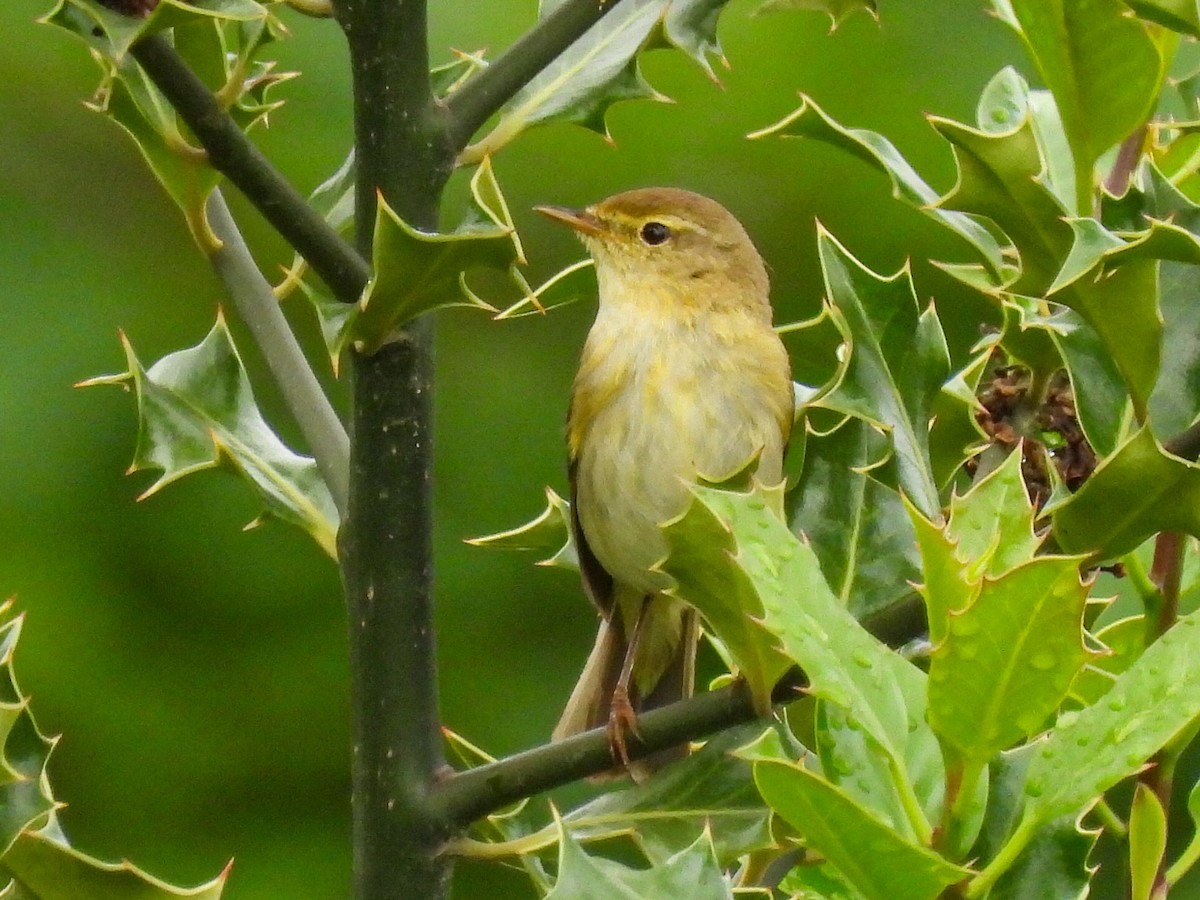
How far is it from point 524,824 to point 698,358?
1.03m

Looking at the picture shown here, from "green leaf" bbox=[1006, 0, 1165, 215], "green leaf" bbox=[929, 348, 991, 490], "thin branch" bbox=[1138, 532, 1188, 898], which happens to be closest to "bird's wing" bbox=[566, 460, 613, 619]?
"green leaf" bbox=[929, 348, 991, 490]

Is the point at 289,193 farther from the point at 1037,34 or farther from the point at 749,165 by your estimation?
the point at 749,165

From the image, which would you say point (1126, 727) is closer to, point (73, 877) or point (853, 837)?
point (853, 837)

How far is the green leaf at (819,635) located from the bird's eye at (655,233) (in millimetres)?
1681

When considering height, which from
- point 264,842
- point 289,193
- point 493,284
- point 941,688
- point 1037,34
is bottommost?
point 264,842

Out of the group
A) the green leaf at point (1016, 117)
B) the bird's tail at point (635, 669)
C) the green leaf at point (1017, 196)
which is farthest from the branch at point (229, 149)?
the bird's tail at point (635, 669)

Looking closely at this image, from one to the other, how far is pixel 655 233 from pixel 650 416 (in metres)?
0.49

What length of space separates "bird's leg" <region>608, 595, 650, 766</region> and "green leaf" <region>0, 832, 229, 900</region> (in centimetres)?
31

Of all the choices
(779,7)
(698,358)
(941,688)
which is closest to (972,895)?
(941,688)

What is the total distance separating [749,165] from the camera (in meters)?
3.46

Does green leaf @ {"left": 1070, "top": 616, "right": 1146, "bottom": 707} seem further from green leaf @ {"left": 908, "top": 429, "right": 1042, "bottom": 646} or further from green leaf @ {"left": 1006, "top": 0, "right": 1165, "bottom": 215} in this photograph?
green leaf @ {"left": 1006, "top": 0, "right": 1165, "bottom": 215}

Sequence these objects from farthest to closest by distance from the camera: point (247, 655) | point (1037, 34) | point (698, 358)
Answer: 1. point (247, 655)
2. point (698, 358)
3. point (1037, 34)

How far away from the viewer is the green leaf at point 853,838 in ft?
3.17

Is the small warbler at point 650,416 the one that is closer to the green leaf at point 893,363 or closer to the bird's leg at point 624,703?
the bird's leg at point 624,703
